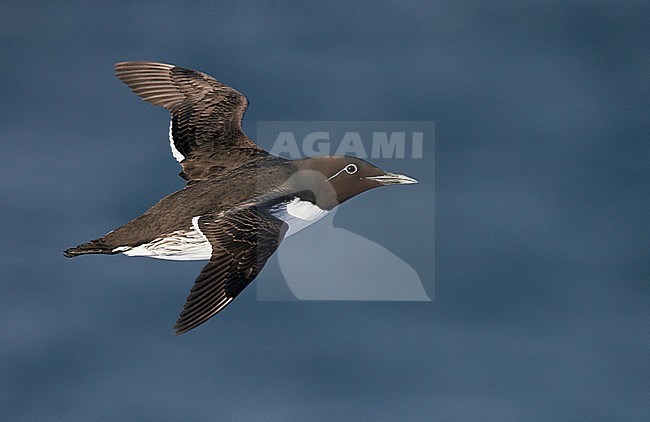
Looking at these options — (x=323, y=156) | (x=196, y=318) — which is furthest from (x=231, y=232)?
(x=323, y=156)

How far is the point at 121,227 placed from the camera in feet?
47.4

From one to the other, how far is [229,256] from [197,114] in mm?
4304

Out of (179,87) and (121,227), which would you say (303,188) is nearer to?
(121,227)

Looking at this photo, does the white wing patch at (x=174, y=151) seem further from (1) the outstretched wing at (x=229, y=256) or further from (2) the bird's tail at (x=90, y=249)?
(1) the outstretched wing at (x=229, y=256)

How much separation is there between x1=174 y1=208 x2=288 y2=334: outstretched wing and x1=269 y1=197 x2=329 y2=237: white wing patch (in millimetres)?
593

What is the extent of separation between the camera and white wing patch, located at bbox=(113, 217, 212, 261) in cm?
1370

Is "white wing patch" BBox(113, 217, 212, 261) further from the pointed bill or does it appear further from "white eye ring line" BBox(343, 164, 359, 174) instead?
the pointed bill

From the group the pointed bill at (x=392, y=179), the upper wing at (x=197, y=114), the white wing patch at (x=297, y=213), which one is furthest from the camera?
the upper wing at (x=197, y=114)

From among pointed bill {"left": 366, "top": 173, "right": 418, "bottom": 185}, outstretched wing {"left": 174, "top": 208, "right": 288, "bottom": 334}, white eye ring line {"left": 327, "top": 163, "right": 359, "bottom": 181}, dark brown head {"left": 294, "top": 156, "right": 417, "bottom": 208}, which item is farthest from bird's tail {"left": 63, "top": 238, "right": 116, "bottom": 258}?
pointed bill {"left": 366, "top": 173, "right": 418, "bottom": 185}

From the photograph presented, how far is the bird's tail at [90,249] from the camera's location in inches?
557

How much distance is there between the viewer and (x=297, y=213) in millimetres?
14438

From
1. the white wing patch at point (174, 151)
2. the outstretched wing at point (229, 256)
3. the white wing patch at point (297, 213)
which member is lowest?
the outstretched wing at point (229, 256)

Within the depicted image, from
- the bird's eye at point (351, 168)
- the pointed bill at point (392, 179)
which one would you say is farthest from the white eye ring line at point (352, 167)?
the pointed bill at point (392, 179)

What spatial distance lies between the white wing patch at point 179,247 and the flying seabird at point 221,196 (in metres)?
0.01
